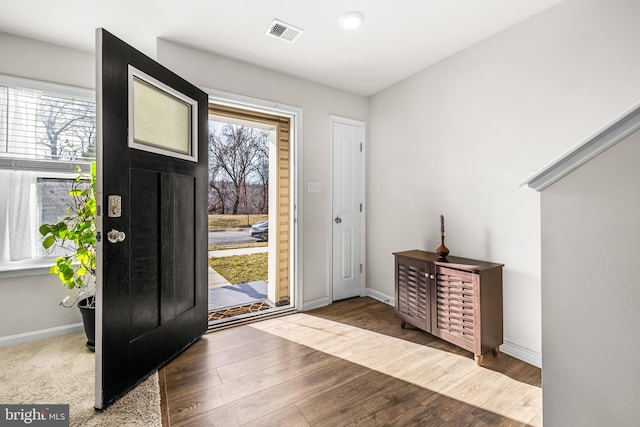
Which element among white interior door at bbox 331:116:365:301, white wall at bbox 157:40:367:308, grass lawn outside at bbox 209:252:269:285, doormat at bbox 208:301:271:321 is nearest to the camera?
white wall at bbox 157:40:367:308

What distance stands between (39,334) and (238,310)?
5.40ft

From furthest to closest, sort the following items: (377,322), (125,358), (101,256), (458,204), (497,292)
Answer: (377,322)
(458,204)
(497,292)
(125,358)
(101,256)

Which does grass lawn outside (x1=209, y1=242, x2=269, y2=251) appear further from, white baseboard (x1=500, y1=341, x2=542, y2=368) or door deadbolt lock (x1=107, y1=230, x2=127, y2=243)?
white baseboard (x1=500, y1=341, x2=542, y2=368)

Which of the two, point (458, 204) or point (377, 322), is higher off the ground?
point (458, 204)

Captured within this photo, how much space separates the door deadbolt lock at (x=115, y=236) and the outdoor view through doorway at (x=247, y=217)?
1719 millimetres

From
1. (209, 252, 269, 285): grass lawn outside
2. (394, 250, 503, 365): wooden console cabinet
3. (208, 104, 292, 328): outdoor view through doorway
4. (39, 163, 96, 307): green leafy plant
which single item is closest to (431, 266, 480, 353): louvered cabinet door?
(394, 250, 503, 365): wooden console cabinet

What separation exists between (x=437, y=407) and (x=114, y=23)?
3.46 m

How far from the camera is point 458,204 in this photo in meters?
2.57

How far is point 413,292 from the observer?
8.29ft

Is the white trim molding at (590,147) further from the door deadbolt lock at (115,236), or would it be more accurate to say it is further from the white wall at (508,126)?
the door deadbolt lock at (115,236)

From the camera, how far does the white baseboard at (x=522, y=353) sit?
203cm

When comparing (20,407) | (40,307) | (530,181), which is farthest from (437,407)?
(40,307)

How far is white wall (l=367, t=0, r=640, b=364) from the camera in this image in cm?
176

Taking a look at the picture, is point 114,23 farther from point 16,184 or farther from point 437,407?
point 437,407
